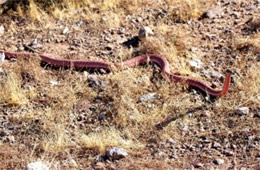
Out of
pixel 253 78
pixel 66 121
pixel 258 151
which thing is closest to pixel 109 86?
pixel 66 121

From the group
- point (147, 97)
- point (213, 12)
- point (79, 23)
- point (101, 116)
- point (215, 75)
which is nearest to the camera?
point (101, 116)

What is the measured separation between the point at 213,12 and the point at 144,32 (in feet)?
4.89

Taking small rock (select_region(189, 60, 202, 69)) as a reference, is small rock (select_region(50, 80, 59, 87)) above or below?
below

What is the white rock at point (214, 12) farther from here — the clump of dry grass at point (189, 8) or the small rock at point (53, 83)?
the small rock at point (53, 83)

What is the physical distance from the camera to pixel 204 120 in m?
6.16

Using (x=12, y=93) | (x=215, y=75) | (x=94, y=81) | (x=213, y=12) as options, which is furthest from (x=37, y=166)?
(x=213, y=12)

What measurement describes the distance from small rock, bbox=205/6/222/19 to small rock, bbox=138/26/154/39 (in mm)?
1204

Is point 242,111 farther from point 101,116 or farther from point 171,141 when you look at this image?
point 101,116

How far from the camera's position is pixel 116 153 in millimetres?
5578

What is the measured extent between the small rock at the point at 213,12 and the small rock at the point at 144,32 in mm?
1204

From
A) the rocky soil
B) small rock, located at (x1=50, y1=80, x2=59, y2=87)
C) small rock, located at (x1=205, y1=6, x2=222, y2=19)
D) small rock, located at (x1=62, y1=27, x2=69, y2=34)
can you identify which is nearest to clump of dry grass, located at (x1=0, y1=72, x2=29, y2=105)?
the rocky soil

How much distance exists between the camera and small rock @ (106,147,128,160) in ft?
18.3

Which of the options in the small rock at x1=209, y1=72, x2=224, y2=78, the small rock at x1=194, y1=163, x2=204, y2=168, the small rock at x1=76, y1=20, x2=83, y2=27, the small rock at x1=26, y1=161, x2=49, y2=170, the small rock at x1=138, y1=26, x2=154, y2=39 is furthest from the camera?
the small rock at x1=76, y1=20, x2=83, y2=27

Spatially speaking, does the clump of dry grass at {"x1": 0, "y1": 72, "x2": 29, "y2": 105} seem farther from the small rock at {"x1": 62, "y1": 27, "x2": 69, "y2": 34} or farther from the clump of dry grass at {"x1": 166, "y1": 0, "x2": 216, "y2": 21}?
the clump of dry grass at {"x1": 166, "y1": 0, "x2": 216, "y2": 21}
